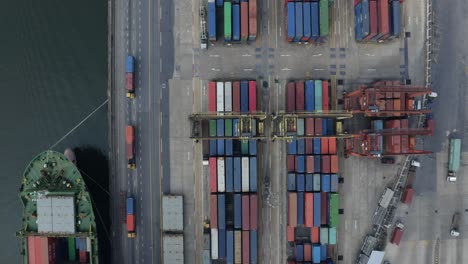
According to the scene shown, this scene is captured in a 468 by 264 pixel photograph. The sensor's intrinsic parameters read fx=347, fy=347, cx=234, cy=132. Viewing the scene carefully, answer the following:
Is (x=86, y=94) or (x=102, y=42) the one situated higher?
(x=102, y=42)

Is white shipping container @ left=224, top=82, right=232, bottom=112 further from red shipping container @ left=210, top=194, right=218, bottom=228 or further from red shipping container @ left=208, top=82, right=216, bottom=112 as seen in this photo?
red shipping container @ left=210, top=194, right=218, bottom=228

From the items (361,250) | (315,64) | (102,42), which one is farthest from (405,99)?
(102,42)

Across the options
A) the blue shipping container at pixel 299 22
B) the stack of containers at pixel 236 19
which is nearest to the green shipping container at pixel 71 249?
the stack of containers at pixel 236 19

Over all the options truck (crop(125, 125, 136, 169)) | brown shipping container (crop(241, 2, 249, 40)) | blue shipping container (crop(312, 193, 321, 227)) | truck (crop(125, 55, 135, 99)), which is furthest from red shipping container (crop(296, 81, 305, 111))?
truck (crop(125, 125, 136, 169))

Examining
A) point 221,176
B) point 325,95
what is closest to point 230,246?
point 221,176

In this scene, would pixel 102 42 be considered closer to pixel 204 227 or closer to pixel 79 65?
pixel 79 65

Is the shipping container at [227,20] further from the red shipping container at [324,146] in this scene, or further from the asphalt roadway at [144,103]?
the red shipping container at [324,146]
